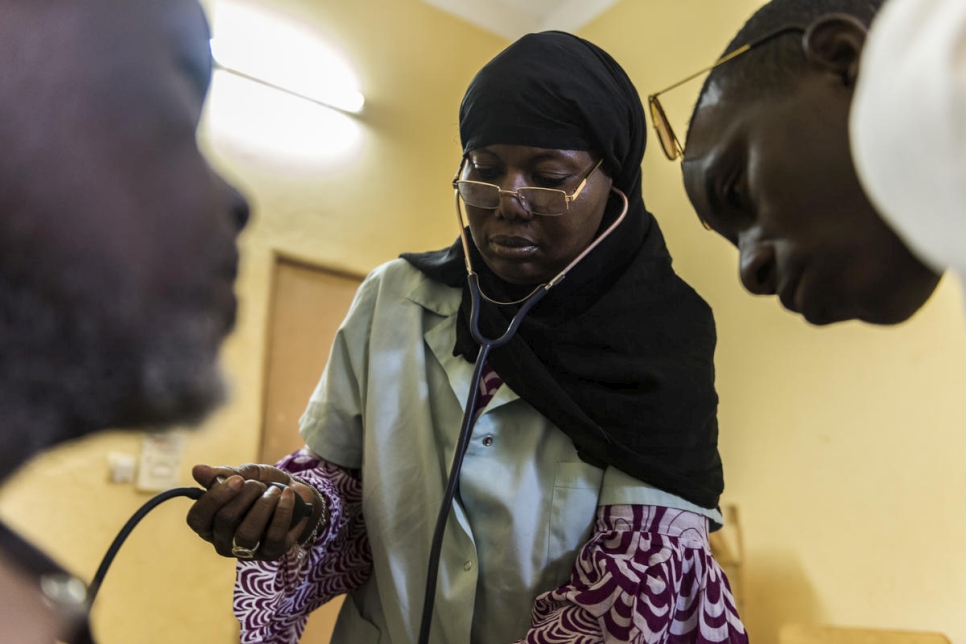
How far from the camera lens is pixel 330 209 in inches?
71.7

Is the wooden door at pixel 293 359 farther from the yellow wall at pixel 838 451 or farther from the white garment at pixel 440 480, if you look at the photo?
the yellow wall at pixel 838 451

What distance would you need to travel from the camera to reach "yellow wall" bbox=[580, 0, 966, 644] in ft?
4.30

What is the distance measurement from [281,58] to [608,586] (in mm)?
1351

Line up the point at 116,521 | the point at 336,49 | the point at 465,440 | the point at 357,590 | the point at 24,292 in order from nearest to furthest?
the point at 24,292 → the point at 116,521 → the point at 465,440 → the point at 357,590 → the point at 336,49

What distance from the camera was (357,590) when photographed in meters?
0.95

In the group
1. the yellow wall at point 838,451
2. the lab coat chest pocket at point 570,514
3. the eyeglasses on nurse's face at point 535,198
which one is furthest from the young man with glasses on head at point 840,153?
the yellow wall at point 838,451

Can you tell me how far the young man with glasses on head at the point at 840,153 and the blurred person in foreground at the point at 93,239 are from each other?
1.13 ft

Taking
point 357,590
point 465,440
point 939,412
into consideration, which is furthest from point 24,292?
point 939,412

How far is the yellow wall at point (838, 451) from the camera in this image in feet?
4.30

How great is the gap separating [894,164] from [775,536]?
4.54 ft

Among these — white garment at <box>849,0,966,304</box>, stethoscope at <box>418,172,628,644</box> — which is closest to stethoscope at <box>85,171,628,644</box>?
stethoscope at <box>418,172,628,644</box>

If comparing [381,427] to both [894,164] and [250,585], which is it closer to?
[250,585]

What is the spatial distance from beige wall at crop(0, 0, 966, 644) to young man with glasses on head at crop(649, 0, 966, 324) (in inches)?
22.6

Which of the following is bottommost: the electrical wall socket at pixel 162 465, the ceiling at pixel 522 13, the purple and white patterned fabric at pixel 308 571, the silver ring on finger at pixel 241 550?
the purple and white patterned fabric at pixel 308 571
